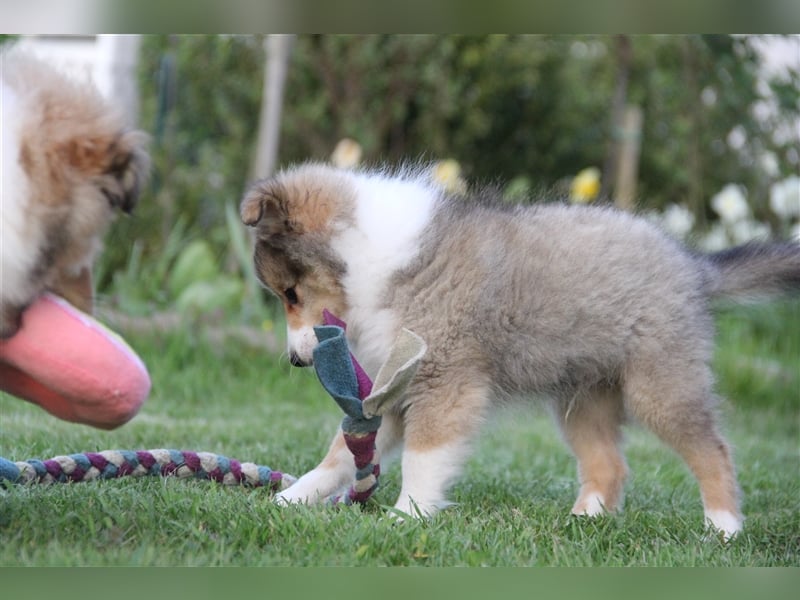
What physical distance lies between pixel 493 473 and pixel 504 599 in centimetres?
230

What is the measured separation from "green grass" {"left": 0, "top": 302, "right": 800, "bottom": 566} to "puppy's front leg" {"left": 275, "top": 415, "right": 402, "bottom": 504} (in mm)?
141

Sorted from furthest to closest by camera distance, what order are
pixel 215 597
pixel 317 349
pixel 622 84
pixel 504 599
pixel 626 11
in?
pixel 622 84 < pixel 317 349 < pixel 626 11 < pixel 504 599 < pixel 215 597

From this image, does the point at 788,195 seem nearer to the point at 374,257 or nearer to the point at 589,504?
the point at 589,504

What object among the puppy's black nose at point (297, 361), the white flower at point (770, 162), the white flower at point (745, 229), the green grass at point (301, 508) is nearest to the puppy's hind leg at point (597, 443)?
the green grass at point (301, 508)

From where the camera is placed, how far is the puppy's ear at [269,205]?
143 inches

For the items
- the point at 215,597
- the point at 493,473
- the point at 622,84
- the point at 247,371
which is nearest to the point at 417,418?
the point at 493,473

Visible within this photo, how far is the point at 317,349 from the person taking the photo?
10.8 feet

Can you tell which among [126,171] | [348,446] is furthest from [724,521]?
[126,171]

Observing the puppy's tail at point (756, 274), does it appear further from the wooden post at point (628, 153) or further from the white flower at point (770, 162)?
the wooden post at point (628, 153)

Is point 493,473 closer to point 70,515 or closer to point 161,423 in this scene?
point 161,423

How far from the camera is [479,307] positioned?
3.67 meters

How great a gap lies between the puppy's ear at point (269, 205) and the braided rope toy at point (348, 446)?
1.47ft

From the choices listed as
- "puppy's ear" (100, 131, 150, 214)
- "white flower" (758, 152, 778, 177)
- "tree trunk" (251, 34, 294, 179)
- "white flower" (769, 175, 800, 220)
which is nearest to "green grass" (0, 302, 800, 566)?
"puppy's ear" (100, 131, 150, 214)

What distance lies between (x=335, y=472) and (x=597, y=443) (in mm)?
1123
